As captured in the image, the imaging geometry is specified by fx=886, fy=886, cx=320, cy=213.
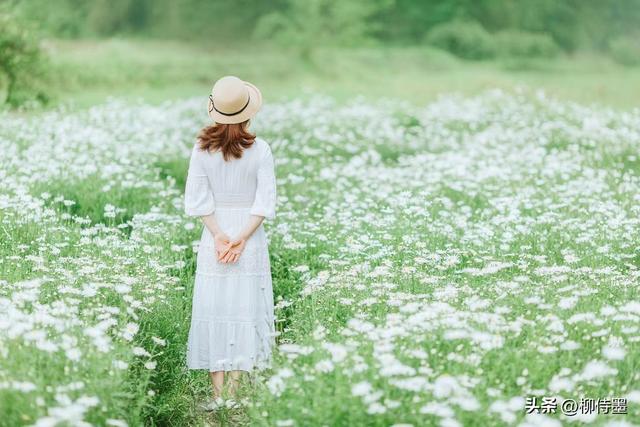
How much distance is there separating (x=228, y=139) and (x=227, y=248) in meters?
0.70

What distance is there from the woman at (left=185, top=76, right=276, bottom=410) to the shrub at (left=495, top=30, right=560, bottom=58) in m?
30.6

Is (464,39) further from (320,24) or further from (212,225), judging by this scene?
(212,225)

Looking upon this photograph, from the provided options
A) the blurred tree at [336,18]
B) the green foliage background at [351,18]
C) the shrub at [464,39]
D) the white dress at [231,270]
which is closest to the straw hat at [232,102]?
the white dress at [231,270]

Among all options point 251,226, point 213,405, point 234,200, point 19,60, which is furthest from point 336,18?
point 213,405

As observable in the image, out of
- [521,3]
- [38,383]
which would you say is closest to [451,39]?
[521,3]

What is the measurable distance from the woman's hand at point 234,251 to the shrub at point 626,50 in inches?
1164

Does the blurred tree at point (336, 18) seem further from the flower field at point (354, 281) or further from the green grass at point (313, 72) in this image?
the flower field at point (354, 281)

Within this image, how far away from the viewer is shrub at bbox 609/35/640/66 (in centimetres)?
3269

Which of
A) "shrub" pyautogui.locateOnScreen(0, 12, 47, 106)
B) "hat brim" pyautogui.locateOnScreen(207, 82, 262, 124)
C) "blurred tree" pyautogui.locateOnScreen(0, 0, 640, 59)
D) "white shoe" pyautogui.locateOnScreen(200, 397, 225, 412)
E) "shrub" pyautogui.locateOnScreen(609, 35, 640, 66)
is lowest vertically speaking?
"white shoe" pyautogui.locateOnScreen(200, 397, 225, 412)

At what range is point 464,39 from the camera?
35500 mm

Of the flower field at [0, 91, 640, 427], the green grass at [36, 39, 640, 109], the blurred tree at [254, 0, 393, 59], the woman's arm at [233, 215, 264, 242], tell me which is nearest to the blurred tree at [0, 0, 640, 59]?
the blurred tree at [254, 0, 393, 59]

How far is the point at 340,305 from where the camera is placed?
241 inches

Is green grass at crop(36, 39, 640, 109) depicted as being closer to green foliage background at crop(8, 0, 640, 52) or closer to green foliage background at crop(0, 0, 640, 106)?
green foliage background at crop(0, 0, 640, 106)

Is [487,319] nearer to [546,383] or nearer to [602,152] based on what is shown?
[546,383]
